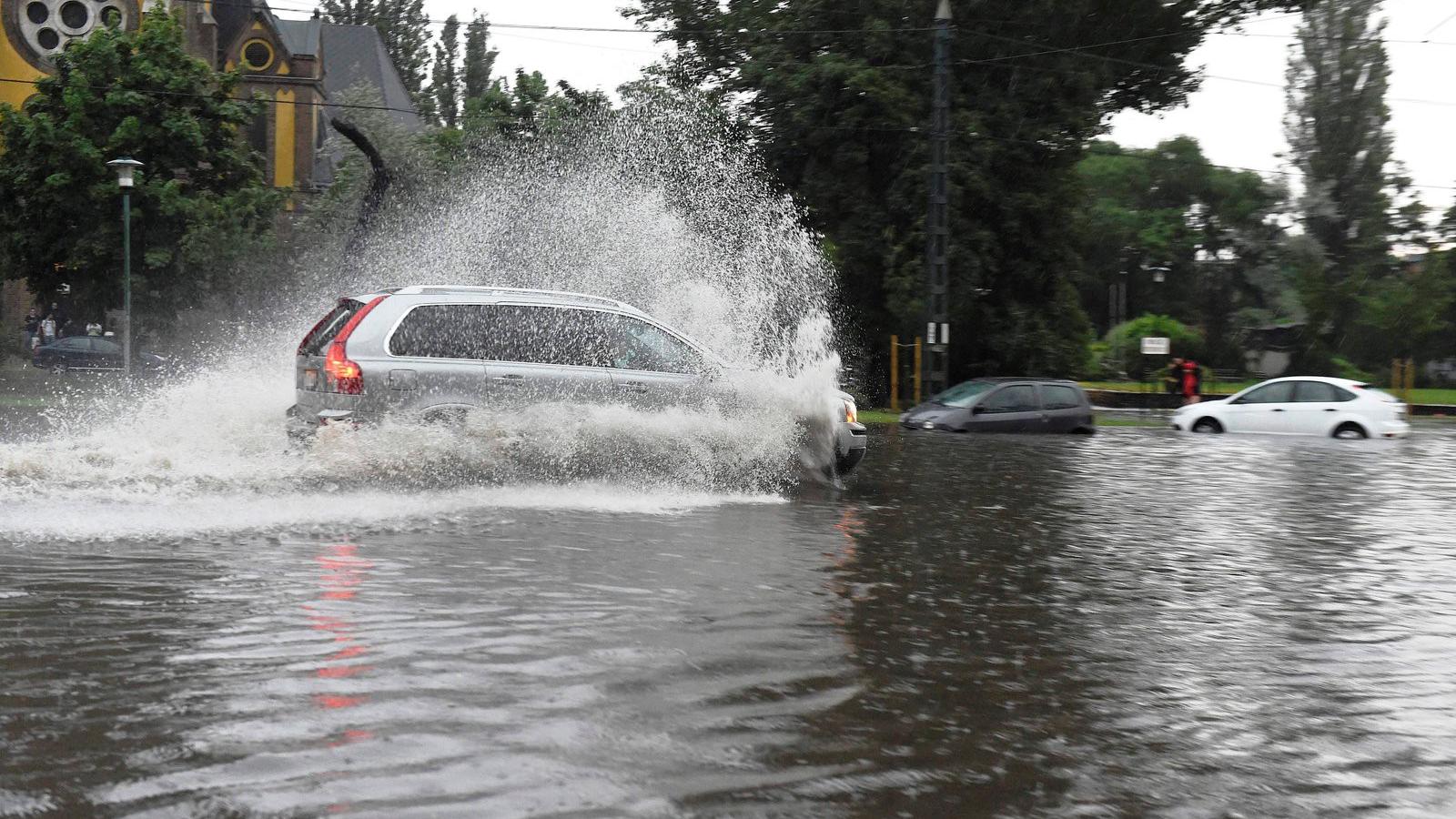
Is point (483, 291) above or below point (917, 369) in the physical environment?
above

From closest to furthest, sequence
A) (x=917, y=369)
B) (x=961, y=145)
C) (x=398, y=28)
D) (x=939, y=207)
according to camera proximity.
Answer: (x=939, y=207) < (x=917, y=369) < (x=961, y=145) < (x=398, y=28)

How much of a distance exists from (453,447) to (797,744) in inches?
302

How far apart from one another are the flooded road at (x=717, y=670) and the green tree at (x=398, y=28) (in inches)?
3788

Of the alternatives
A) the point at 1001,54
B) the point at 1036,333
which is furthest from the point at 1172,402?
the point at 1001,54

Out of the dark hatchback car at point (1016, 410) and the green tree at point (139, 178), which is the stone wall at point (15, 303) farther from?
the dark hatchback car at point (1016, 410)

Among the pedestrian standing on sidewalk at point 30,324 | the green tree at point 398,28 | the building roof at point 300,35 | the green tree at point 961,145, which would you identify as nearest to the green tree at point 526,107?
the green tree at point 961,145

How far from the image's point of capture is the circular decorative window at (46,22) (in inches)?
2090

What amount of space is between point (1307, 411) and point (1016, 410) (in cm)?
548

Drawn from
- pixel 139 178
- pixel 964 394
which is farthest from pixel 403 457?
pixel 139 178

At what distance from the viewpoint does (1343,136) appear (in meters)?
74.0

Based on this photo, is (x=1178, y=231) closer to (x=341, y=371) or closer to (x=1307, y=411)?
(x=1307, y=411)

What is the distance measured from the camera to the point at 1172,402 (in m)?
43.8

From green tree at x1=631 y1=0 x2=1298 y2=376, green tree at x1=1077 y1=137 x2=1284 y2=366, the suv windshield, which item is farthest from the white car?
green tree at x1=1077 y1=137 x2=1284 y2=366

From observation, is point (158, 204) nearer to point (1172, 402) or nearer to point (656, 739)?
point (1172, 402)
